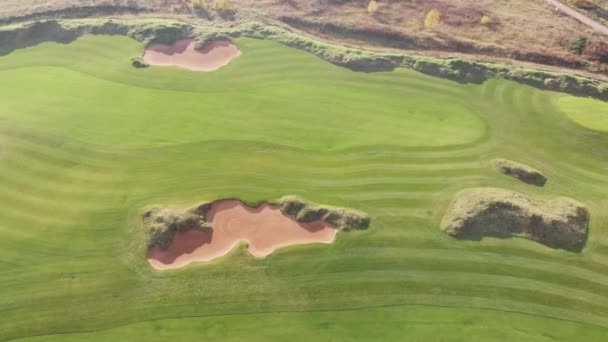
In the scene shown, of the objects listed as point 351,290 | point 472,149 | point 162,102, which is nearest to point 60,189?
point 162,102

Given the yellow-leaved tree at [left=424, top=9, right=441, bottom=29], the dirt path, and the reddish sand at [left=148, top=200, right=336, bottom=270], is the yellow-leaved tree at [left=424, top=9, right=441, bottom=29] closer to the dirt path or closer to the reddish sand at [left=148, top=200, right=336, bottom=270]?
the dirt path

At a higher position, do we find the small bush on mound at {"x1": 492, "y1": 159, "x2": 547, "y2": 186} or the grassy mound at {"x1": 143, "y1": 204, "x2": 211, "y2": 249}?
the small bush on mound at {"x1": 492, "y1": 159, "x2": 547, "y2": 186}

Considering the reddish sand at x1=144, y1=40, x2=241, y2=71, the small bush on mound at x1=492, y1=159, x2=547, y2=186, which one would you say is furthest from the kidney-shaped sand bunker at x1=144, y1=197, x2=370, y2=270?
the reddish sand at x1=144, y1=40, x2=241, y2=71

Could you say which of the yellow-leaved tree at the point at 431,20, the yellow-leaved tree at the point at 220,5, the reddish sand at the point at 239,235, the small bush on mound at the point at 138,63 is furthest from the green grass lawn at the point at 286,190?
the yellow-leaved tree at the point at 431,20

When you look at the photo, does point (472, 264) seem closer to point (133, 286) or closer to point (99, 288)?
point (133, 286)

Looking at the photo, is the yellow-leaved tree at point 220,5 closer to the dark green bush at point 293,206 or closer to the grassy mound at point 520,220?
the dark green bush at point 293,206
